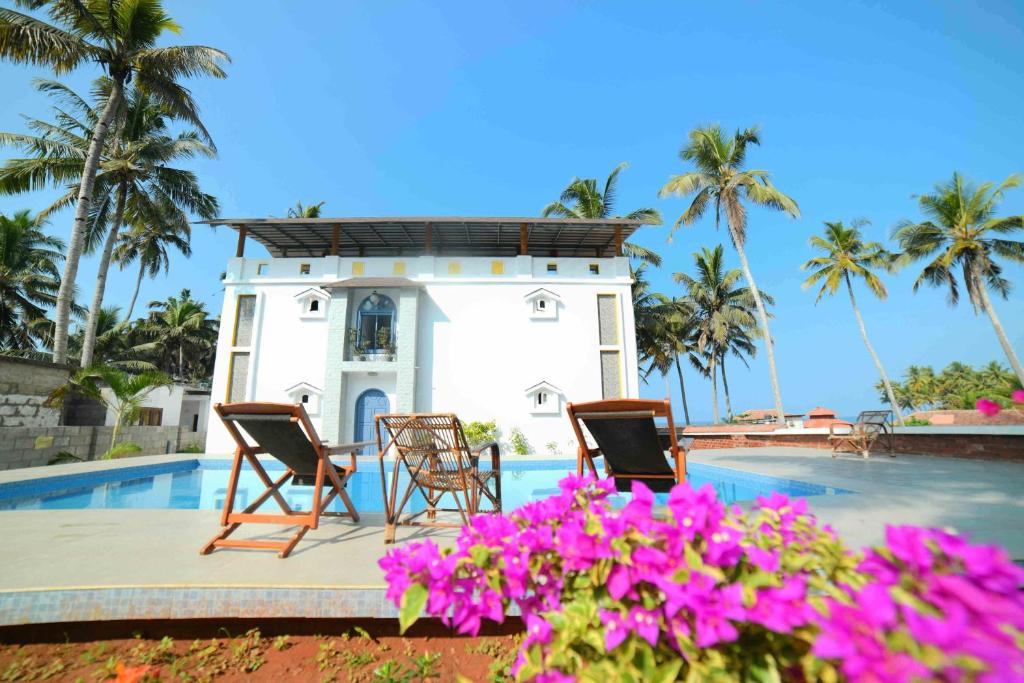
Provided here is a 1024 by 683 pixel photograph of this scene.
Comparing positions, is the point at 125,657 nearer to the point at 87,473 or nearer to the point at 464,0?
the point at 87,473

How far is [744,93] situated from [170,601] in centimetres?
3176

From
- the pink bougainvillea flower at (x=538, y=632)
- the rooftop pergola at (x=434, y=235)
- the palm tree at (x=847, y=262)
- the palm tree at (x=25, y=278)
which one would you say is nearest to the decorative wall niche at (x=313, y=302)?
the rooftop pergola at (x=434, y=235)

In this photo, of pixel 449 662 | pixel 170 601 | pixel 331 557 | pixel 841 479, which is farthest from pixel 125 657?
pixel 841 479

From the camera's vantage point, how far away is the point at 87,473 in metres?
7.02

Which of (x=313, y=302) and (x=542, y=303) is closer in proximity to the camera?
(x=313, y=302)

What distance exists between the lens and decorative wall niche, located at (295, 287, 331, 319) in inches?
569

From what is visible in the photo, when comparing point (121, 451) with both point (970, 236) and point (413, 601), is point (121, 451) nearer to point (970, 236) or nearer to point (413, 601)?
point (413, 601)

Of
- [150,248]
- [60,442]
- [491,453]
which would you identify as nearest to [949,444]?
[491,453]

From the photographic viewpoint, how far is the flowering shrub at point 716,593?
22.1 inches

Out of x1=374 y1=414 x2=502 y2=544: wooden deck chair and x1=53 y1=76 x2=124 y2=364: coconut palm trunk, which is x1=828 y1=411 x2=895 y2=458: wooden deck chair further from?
x1=53 y1=76 x2=124 y2=364: coconut palm trunk

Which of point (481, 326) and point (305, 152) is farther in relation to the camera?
point (305, 152)

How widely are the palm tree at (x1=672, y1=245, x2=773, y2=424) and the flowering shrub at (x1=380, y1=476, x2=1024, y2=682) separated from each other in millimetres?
25536

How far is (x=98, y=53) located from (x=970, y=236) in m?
28.0

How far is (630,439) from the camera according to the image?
3.14 m
